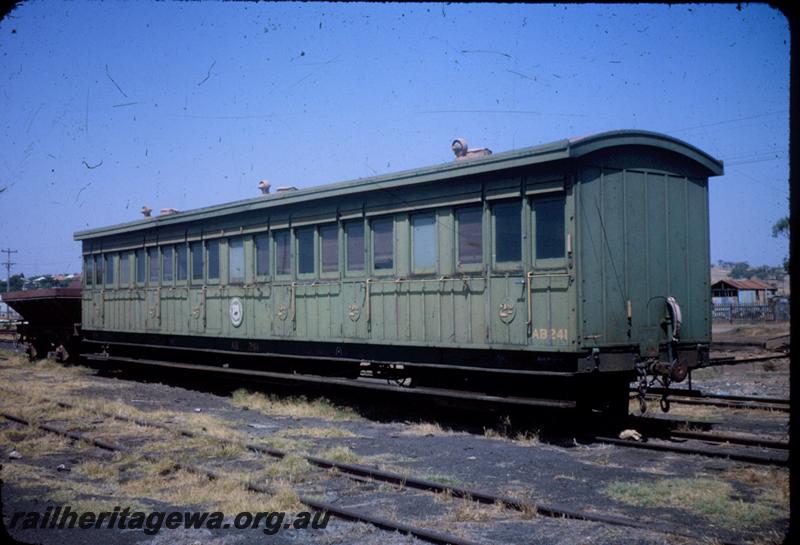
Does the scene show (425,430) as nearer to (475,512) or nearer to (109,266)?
(475,512)

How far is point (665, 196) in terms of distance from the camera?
9.74 metres

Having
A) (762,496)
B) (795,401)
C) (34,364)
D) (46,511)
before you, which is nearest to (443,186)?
(762,496)

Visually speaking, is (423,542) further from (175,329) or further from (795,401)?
(175,329)

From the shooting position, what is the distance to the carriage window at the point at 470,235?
973 centimetres

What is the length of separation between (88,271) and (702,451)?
17.0m

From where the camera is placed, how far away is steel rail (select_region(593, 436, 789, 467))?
733cm

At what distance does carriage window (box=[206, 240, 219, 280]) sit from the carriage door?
26.0 ft

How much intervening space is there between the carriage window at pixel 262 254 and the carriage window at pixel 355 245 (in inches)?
91.2

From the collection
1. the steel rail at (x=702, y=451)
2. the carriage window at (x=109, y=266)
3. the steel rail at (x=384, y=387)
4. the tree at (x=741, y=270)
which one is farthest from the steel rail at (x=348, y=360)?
the tree at (x=741, y=270)

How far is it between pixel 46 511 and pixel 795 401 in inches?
229

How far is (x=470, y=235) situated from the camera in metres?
9.85

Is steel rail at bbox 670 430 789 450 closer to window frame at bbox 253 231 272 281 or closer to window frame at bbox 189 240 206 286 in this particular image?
window frame at bbox 253 231 272 281

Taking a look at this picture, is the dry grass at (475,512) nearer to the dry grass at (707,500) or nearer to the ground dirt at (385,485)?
the ground dirt at (385,485)

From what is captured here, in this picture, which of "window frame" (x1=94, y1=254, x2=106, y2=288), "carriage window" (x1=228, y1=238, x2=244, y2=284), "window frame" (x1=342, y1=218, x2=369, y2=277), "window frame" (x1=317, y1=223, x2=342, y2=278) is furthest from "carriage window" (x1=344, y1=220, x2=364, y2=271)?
"window frame" (x1=94, y1=254, x2=106, y2=288)
